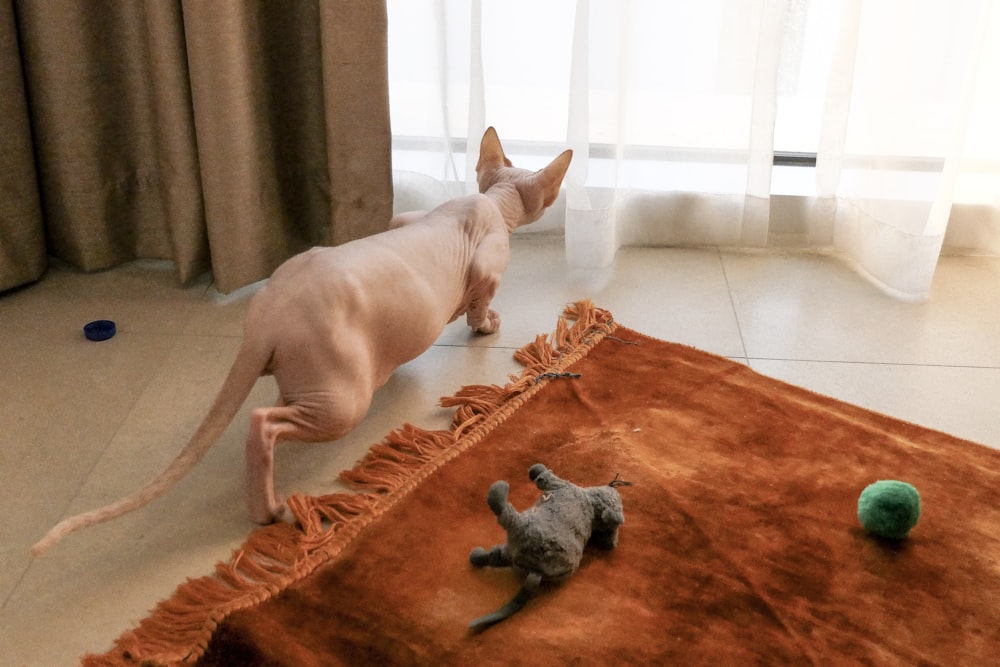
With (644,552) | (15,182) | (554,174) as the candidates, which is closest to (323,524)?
(644,552)

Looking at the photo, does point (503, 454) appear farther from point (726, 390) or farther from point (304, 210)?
point (304, 210)

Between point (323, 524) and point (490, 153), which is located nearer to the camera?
point (323, 524)

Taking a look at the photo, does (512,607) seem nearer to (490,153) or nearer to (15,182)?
(490,153)

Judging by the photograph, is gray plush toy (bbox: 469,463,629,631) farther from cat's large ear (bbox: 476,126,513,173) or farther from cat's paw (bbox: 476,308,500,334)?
cat's large ear (bbox: 476,126,513,173)

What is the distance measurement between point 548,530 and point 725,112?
3.85ft

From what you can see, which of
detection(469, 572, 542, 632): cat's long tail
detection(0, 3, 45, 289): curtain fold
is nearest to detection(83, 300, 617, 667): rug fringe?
detection(469, 572, 542, 632): cat's long tail

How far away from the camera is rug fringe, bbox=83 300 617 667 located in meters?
1.25

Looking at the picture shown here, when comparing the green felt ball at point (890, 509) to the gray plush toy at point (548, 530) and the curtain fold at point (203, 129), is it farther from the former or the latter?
the curtain fold at point (203, 129)

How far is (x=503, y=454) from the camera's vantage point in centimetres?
160

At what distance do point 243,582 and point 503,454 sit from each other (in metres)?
0.45

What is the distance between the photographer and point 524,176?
1.93m

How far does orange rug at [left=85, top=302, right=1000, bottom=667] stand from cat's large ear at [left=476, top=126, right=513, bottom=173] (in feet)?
1.46

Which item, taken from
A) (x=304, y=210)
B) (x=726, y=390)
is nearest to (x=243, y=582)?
(x=726, y=390)

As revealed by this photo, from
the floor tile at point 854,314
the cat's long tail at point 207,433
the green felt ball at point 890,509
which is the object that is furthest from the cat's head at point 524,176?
the green felt ball at point 890,509
